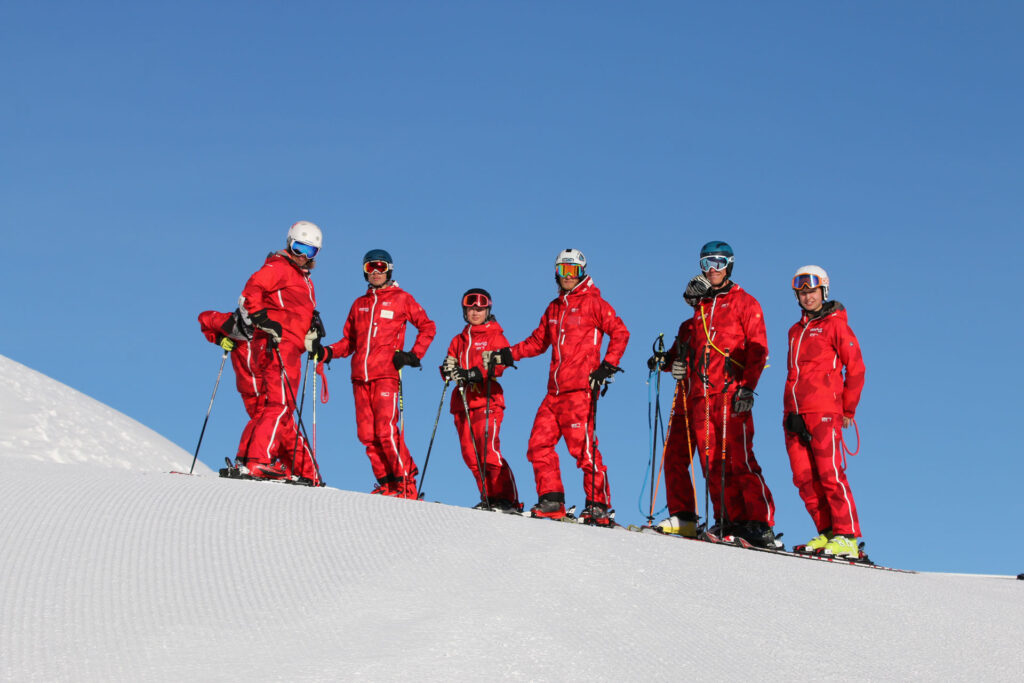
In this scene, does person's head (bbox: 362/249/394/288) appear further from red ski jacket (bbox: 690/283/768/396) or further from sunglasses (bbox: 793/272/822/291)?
sunglasses (bbox: 793/272/822/291)

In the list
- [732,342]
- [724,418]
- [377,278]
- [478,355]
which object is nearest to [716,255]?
[732,342]

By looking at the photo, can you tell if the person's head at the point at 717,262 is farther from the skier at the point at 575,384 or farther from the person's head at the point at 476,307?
the person's head at the point at 476,307

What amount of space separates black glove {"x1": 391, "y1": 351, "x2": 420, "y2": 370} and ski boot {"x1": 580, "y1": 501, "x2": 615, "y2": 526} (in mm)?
2130

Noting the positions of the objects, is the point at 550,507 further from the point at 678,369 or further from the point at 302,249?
the point at 302,249

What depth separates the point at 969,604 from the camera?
6.46m

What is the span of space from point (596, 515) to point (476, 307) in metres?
2.57

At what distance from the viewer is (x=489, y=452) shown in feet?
33.7

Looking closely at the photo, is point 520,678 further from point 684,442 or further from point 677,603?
point 684,442

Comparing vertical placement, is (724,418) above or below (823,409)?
below

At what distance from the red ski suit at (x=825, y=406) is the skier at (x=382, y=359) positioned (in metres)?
3.42

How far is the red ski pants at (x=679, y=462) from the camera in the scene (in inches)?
351

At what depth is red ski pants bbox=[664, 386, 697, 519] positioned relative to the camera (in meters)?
8.93

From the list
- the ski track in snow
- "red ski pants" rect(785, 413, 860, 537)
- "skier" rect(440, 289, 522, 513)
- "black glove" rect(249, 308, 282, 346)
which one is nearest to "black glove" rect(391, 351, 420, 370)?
"skier" rect(440, 289, 522, 513)

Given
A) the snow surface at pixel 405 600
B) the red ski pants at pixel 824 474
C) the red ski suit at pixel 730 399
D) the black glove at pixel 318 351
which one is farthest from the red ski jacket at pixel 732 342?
the black glove at pixel 318 351
